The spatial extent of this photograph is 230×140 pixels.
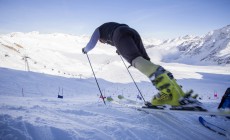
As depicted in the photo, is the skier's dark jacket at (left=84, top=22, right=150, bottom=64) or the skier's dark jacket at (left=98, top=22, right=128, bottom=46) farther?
the skier's dark jacket at (left=98, top=22, right=128, bottom=46)

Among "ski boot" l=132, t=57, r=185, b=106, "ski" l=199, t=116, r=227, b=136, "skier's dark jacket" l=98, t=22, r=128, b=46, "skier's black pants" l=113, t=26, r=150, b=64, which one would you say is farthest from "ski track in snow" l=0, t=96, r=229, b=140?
"skier's dark jacket" l=98, t=22, r=128, b=46

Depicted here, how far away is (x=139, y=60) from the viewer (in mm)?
3518

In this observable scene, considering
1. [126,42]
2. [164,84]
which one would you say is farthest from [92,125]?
[126,42]

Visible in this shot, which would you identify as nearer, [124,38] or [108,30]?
[124,38]

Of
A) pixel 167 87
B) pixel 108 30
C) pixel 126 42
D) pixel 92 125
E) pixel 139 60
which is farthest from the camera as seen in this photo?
pixel 108 30

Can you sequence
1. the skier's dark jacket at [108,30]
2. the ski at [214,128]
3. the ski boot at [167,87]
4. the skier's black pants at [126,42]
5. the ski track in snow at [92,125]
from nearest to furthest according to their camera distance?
the ski track in snow at [92,125] < the ski boot at [167,87] < the ski at [214,128] < the skier's black pants at [126,42] < the skier's dark jacket at [108,30]

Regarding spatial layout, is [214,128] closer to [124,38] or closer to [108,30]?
[124,38]

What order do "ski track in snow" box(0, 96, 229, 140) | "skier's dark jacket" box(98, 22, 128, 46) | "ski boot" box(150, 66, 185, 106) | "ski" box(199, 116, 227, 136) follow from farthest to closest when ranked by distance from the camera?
1. "skier's dark jacket" box(98, 22, 128, 46)
2. "ski" box(199, 116, 227, 136)
3. "ski boot" box(150, 66, 185, 106)
4. "ski track in snow" box(0, 96, 229, 140)

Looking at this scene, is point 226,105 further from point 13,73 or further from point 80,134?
point 13,73

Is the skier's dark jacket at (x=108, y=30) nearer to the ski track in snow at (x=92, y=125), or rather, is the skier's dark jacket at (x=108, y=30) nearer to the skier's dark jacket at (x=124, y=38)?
the skier's dark jacket at (x=124, y=38)

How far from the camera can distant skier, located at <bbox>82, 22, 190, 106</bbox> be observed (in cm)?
312

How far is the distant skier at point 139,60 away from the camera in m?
3.12

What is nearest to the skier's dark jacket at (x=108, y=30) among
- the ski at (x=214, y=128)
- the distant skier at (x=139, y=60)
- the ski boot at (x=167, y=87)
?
the distant skier at (x=139, y=60)

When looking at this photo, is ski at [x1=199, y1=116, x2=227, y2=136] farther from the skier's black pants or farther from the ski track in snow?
the skier's black pants
